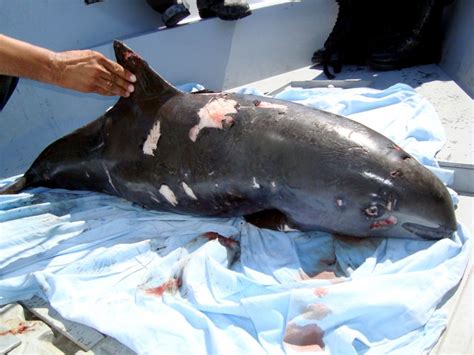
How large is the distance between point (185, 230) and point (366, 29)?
3495 millimetres

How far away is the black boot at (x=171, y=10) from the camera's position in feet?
14.6

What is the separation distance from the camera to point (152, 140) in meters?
2.65

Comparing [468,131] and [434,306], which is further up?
[468,131]

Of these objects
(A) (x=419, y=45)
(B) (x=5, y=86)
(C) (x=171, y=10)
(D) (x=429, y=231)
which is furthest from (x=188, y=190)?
(A) (x=419, y=45)

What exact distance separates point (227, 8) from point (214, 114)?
8.04 ft

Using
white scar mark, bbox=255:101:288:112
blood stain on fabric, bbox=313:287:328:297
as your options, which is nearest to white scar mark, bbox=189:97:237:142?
white scar mark, bbox=255:101:288:112

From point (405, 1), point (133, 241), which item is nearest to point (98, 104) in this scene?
point (133, 241)

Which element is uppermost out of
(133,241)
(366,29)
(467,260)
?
(366,29)

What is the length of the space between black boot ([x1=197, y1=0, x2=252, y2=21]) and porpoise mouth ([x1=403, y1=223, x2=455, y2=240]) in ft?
10.3

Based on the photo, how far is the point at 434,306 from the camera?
1975mm

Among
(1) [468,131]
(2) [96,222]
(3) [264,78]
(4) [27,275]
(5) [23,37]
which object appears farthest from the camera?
(3) [264,78]

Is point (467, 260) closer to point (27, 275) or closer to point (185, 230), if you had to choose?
point (185, 230)

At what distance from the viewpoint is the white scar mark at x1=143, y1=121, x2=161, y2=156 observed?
8.64 feet

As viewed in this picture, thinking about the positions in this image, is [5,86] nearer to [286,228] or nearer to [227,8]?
[286,228]
